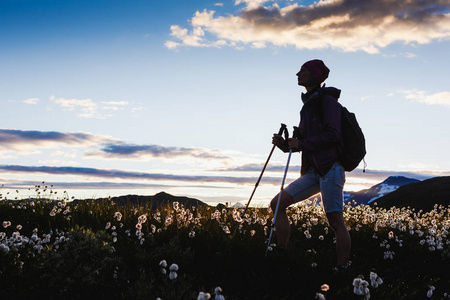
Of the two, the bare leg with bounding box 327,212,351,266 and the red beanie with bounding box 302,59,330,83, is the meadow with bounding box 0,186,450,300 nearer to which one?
the bare leg with bounding box 327,212,351,266

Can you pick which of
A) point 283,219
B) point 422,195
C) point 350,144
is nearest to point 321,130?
point 350,144

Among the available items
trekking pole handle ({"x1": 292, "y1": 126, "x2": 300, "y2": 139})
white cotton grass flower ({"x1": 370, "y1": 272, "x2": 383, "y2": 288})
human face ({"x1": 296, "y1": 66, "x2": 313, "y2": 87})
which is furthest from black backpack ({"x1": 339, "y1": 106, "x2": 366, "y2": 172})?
white cotton grass flower ({"x1": 370, "y1": 272, "x2": 383, "y2": 288})

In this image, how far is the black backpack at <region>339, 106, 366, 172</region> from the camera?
253 inches

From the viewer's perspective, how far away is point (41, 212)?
1047 cm

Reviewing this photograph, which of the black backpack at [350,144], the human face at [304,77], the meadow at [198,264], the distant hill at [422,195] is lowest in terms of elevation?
the meadow at [198,264]

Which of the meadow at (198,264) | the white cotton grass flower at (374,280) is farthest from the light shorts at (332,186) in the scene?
the white cotton grass flower at (374,280)

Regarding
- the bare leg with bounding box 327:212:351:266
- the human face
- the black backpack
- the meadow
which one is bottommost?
the meadow

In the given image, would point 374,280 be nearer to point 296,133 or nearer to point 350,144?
point 350,144

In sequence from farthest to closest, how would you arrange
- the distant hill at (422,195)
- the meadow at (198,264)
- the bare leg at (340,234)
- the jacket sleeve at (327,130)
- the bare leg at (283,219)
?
the distant hill at (422,195), the bare leg at (283,219), the bare leg at (340,234), the jacket sleeve at (327,130), the meadow at (198,264)

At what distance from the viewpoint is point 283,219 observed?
6785 mm

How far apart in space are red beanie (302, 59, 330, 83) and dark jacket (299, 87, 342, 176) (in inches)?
12.0

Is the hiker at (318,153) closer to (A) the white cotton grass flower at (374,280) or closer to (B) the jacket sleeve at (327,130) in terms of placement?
(B) the jacket sleeve at (327,130)

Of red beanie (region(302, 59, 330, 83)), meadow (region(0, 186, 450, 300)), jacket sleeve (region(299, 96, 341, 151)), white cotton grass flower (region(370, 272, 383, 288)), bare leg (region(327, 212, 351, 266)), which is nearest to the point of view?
white cotton grass flower (region(370, 272, 383, 288))

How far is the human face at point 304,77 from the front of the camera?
6.88 meters
